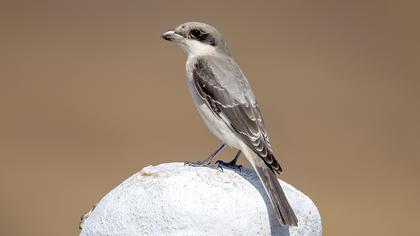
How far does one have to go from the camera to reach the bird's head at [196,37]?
195 inches

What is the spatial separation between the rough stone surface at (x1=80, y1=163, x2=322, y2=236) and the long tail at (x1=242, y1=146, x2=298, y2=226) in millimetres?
53

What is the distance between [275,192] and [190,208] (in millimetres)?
522

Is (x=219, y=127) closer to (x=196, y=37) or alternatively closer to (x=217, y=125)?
(x=217, y=125)

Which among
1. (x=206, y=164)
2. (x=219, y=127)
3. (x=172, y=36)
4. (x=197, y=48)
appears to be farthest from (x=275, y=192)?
(x=172, y=36)

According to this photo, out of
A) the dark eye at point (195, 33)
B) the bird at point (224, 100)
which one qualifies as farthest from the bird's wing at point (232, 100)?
the dark eye at point (195, 33)

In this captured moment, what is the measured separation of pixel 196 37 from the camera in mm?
4965

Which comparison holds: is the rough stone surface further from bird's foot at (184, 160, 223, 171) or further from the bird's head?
the bird's head

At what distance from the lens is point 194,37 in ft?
16.3

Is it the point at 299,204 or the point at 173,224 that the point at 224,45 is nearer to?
the point at 299,204

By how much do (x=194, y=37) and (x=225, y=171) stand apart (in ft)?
4.40

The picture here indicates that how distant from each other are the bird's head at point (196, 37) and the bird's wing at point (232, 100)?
3.9 inches

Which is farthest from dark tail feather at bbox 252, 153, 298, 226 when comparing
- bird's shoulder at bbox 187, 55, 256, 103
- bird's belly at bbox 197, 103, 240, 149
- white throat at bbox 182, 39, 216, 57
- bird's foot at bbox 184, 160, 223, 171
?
white throat at bbox 182, 39, 216, 57

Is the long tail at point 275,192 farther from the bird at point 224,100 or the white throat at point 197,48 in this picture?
the white throat at point 197,48

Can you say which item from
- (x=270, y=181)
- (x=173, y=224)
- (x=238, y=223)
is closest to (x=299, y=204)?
(x=270, y=181)
